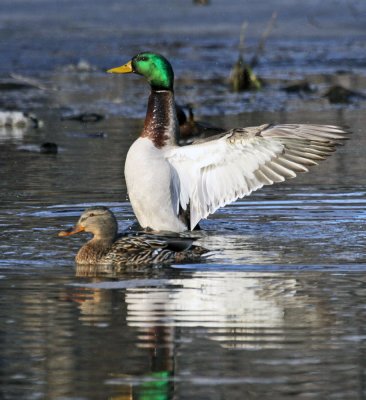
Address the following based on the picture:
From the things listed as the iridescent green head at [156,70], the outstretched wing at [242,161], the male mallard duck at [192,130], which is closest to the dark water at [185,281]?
the outstretched wing at [242,161]

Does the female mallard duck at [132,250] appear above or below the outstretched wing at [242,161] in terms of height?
below

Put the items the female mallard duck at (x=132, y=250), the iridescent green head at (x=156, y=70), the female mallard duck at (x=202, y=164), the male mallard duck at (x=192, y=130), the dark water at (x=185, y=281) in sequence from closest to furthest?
the dark water at (x=185, y=281) → the female mallard duck at (x=132, y=250) → the female mallard duck at (x=202, y=164) → the iridescent green head at (x=156, y=70) → the male mallard duck at (x=192, y=130)

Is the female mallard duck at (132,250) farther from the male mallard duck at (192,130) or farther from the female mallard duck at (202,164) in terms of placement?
the male mallard duck at (192,130)

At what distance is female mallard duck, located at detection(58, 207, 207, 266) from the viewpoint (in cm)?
801

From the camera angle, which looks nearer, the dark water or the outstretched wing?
the dark water

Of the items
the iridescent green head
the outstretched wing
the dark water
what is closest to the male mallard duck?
the dark water

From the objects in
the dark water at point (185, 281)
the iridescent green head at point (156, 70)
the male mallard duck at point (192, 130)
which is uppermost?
the male mallard duck at point (192, 130)

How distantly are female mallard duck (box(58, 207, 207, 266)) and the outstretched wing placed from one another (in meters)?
0.97

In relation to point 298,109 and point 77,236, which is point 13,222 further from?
point 298,109

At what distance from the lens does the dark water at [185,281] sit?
5.39 meters

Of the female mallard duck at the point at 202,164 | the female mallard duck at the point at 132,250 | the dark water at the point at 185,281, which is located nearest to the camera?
the dark water at the point at 185,281

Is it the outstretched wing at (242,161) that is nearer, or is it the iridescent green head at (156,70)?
the outstretched wing at (242,161)

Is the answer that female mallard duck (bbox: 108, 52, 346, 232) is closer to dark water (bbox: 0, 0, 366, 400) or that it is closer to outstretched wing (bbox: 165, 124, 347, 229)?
outstretched wing (bbox: 165, 124, 347, 229)

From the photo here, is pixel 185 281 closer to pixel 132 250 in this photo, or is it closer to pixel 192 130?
pixel 132 250
